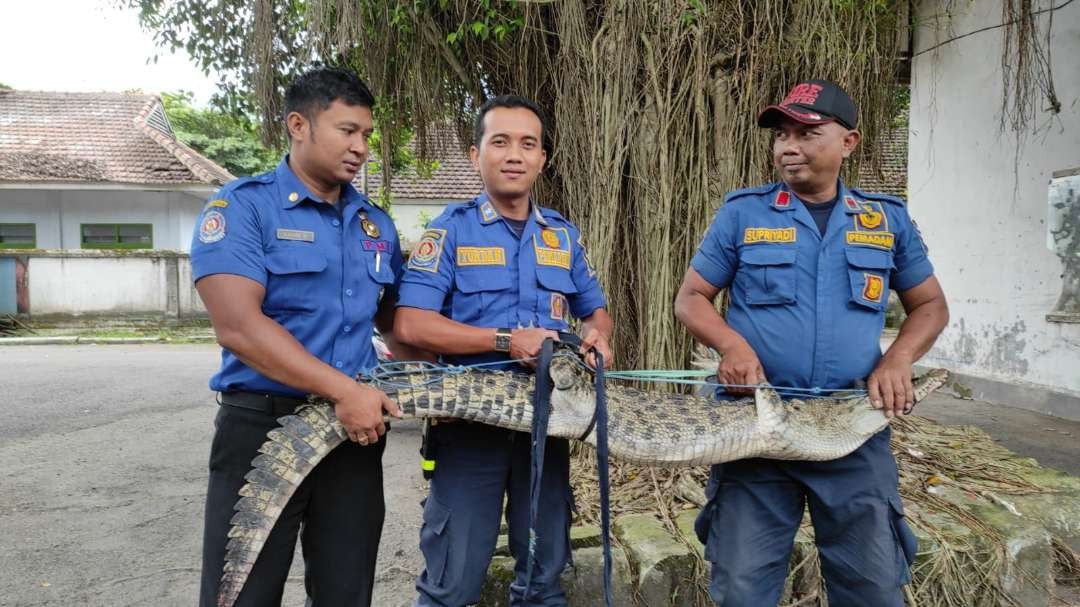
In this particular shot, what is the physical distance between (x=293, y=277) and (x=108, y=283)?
15739 mm

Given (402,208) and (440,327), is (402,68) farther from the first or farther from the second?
(402,208)

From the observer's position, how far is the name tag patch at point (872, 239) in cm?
229

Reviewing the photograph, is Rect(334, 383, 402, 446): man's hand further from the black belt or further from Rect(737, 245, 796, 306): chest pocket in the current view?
Rect(737, 245, 796, 306): chest pocket

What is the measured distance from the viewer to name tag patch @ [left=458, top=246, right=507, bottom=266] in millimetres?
2303

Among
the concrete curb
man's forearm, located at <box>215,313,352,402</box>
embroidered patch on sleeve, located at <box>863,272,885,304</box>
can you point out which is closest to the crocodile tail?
man's forearm, located at <box>215,313,352,402</box>

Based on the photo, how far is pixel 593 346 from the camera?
7.32ft

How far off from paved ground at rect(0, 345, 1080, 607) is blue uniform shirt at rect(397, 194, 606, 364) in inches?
64.8

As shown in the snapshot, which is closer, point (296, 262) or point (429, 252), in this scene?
point (296, 262)

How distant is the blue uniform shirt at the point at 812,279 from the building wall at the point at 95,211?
17.0 metres

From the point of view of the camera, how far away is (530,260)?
2.36 meters

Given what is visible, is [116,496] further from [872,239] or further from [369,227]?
[872,239]

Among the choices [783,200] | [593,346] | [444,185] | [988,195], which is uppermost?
[444,185]

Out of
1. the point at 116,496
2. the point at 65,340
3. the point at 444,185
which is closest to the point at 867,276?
the point at 116,496

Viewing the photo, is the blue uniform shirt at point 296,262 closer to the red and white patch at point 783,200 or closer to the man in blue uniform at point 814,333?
the man in blue uniform at point 814,333
